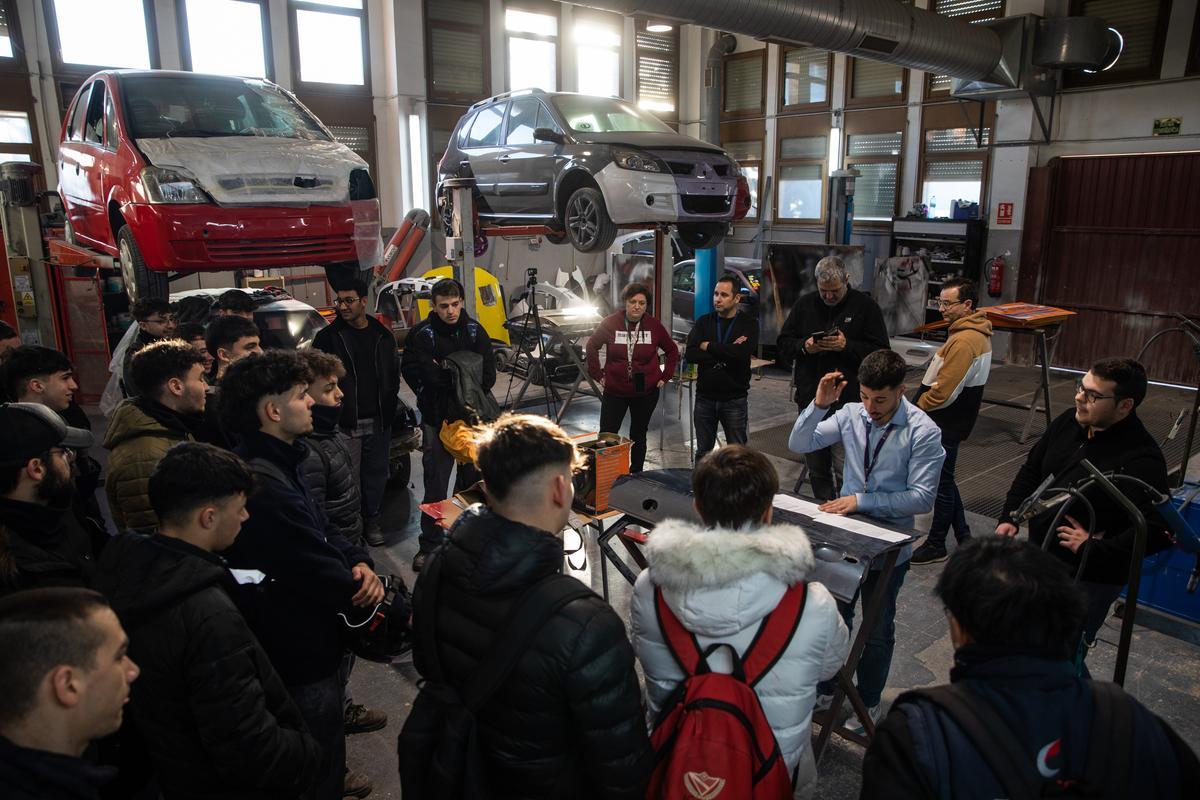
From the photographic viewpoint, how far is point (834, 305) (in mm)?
5141

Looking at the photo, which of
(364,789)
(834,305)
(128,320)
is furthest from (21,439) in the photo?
(128,320)

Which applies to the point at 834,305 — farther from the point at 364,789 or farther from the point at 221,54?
the point at 221,54

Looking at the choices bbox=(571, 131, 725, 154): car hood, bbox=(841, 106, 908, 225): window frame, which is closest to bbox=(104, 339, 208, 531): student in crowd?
bbox=(571, 131, 725, 154): car hood

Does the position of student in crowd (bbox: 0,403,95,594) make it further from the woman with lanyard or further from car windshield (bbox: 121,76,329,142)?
car windshield (bbox: 121,76,329,142)

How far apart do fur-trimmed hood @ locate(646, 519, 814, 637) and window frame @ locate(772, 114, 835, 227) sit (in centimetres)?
1467

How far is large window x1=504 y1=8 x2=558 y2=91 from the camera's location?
1611cm

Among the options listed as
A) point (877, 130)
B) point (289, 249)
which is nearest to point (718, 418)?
point (289, 249)

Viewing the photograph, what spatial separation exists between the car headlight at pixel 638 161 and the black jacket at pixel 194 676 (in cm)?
591

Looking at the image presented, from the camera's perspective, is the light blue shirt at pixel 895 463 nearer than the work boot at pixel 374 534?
Yes

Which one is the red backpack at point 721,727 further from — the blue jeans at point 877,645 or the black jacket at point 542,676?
the blue jeans at point 877,645

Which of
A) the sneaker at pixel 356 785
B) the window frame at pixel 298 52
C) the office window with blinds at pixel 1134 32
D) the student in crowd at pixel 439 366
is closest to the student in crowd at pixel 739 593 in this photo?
the sneaker at pixel 356 785

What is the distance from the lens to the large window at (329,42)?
46.5ft

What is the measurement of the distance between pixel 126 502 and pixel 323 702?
112 centimetres

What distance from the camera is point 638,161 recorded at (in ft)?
23.7
